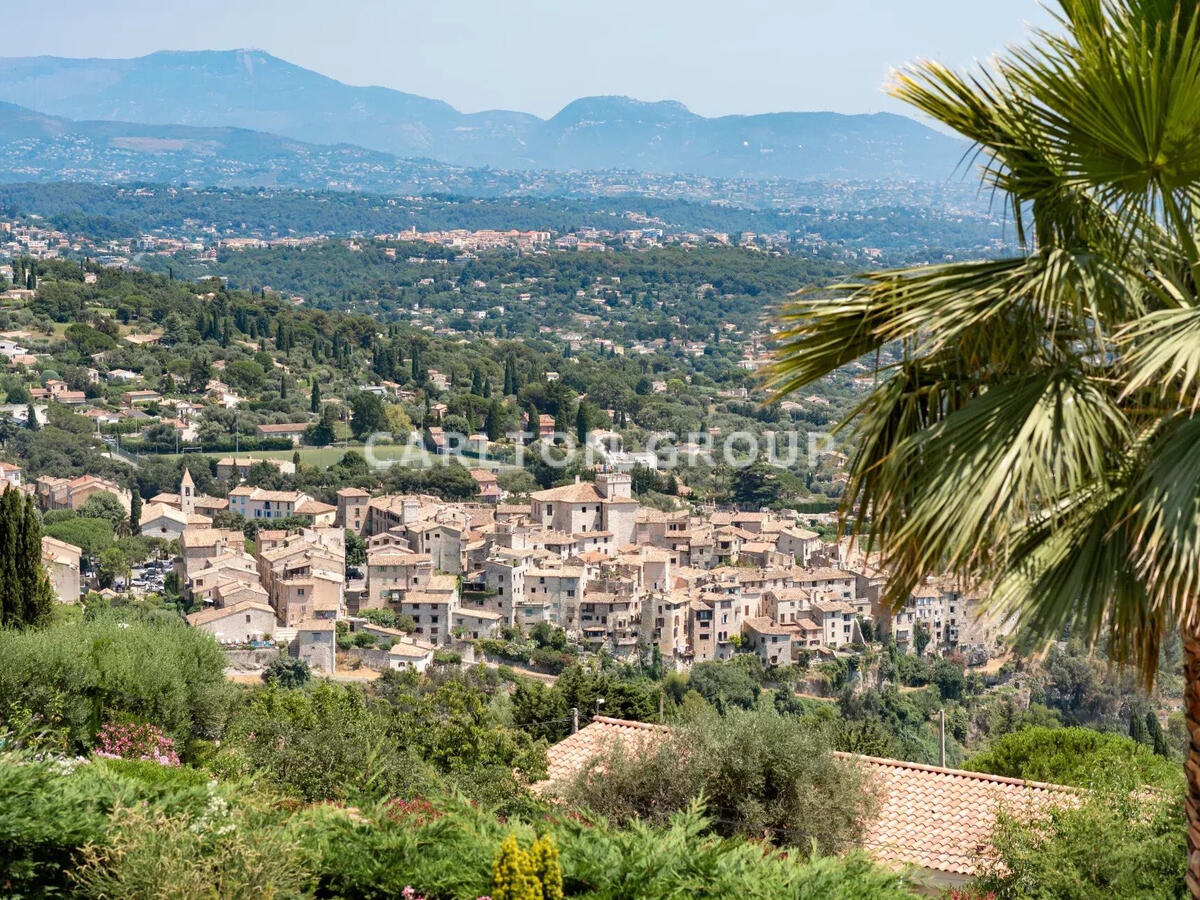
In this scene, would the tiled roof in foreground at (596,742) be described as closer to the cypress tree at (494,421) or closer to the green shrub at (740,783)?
the green shrub at (740,783)

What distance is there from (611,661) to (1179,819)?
916 inches

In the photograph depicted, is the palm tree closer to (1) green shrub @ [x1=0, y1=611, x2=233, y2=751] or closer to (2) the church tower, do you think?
(1) green shrub @ [x1=0, y1=611, x2=233, y2=751]

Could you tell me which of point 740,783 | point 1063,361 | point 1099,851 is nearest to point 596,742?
point 740,783

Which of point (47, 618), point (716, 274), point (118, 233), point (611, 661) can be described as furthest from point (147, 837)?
point (118, 233)

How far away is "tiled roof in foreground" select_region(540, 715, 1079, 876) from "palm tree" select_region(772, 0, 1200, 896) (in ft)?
19.2

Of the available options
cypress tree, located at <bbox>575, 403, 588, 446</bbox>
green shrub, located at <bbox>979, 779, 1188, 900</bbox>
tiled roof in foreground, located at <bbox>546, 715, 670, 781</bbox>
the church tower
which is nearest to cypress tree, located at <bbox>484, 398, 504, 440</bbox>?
cypress tree, located at <bbox>575, 403, 588, 446</bbox>

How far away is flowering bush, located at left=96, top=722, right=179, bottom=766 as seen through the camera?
310 inches

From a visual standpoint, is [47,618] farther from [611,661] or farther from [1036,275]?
[611,661]

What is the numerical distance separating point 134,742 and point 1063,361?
6.74 metres

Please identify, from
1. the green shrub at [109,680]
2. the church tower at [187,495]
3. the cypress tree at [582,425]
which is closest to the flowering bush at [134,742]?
the green shrub at [109,680]

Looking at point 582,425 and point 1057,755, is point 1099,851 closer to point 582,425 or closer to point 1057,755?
point 1057,755

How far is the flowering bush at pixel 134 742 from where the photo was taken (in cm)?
787

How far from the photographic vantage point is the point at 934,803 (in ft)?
29.8

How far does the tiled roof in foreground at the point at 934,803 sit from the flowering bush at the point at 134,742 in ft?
7.43
